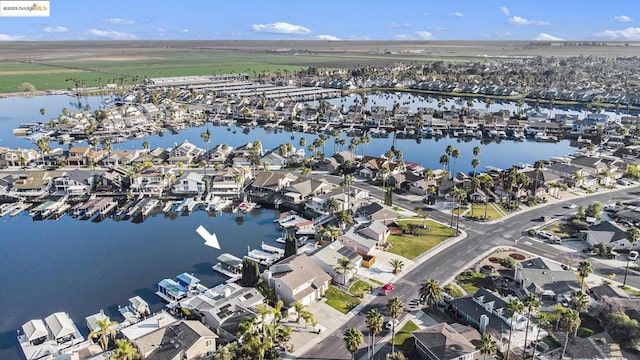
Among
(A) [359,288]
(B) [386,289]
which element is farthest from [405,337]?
(A) [359,288]

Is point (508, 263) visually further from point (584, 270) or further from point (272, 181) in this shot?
point (272, 181)

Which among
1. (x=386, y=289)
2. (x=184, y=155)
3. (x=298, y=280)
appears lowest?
(x=386, y=289)

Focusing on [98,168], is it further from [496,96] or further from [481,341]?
[496,96]

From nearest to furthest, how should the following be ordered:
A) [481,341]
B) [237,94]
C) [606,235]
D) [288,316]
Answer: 1. [481,341]
2. [288,316]
3. [606,235]
4. [237,94]

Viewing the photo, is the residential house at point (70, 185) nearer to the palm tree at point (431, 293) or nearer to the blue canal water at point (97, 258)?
the blue canal water at point (97, 258)

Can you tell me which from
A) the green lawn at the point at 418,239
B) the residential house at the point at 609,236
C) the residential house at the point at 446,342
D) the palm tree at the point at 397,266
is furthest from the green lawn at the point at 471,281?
the residential house at the point at 609,236

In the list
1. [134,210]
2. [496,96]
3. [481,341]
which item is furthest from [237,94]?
[481,341]
